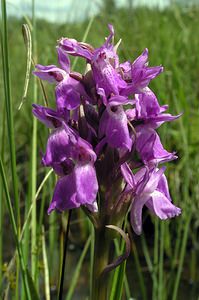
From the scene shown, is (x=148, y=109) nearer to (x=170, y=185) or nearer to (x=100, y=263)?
(x=100, y=263)

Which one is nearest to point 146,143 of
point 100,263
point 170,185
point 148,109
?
point 148,109

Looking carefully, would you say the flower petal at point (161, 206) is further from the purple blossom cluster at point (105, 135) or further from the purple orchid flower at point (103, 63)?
the purple orchid flower at point (103, 63)

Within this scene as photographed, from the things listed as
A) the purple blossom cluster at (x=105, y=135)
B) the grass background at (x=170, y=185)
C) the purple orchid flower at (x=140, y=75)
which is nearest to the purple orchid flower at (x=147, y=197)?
the purple blossom cluster at (x=105, y=135)

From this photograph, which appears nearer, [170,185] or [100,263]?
[100,263]

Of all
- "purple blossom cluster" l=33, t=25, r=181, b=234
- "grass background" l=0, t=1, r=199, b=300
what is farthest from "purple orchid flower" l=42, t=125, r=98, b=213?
"grass background" l=0, t=1, r=199, b=300

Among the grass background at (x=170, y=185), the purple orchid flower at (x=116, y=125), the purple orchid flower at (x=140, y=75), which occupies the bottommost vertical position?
the grass background at (x=170, y=185)

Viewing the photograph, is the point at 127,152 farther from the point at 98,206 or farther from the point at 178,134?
the point at 178,134
